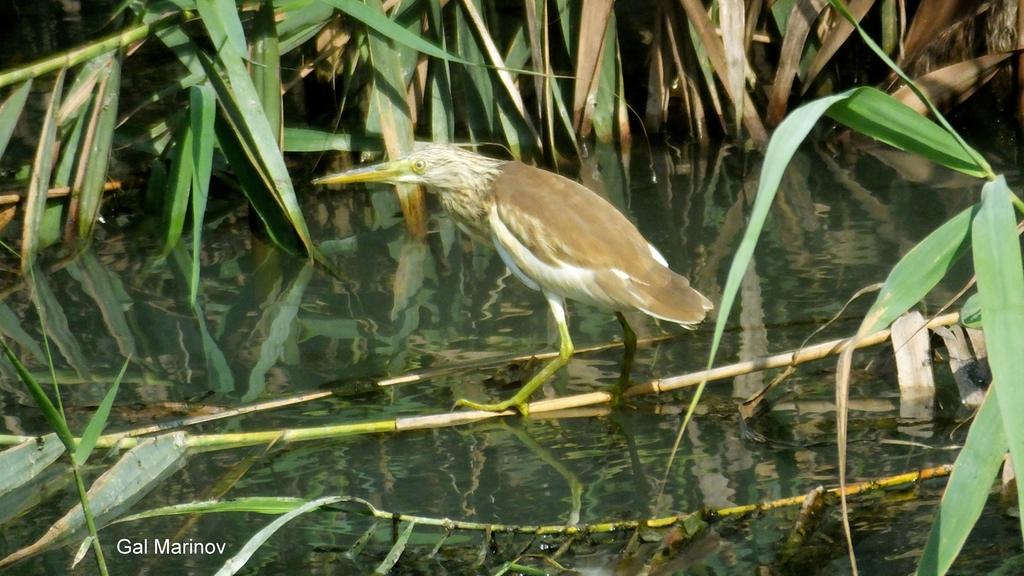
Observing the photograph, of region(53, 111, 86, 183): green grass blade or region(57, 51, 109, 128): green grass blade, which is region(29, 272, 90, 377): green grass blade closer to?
region(53, 111, 86, 183): green grass blade

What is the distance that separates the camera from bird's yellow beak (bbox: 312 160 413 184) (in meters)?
4.58

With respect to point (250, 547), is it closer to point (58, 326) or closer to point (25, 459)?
point (25, 459)

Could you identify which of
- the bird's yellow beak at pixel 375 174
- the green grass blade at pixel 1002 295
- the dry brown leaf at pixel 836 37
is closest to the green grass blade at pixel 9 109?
the bird's yellow beak at pixel 375 174

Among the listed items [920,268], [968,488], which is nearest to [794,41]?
[920,268]

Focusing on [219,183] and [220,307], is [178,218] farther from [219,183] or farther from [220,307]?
[219,183]

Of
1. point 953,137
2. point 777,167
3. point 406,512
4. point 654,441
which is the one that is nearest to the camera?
point 777,167

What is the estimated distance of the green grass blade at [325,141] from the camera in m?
5.90

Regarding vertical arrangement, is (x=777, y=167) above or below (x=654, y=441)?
above

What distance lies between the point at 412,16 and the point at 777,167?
3.98 meters

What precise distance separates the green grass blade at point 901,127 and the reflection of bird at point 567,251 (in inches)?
56.0

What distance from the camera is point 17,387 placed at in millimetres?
4441

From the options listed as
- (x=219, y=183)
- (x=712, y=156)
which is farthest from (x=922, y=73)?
(x=219, y=183)

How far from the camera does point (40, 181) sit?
204 inches

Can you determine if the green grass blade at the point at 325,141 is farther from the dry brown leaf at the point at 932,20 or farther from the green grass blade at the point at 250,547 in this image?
A: the green grass blade at the point at 250,547
